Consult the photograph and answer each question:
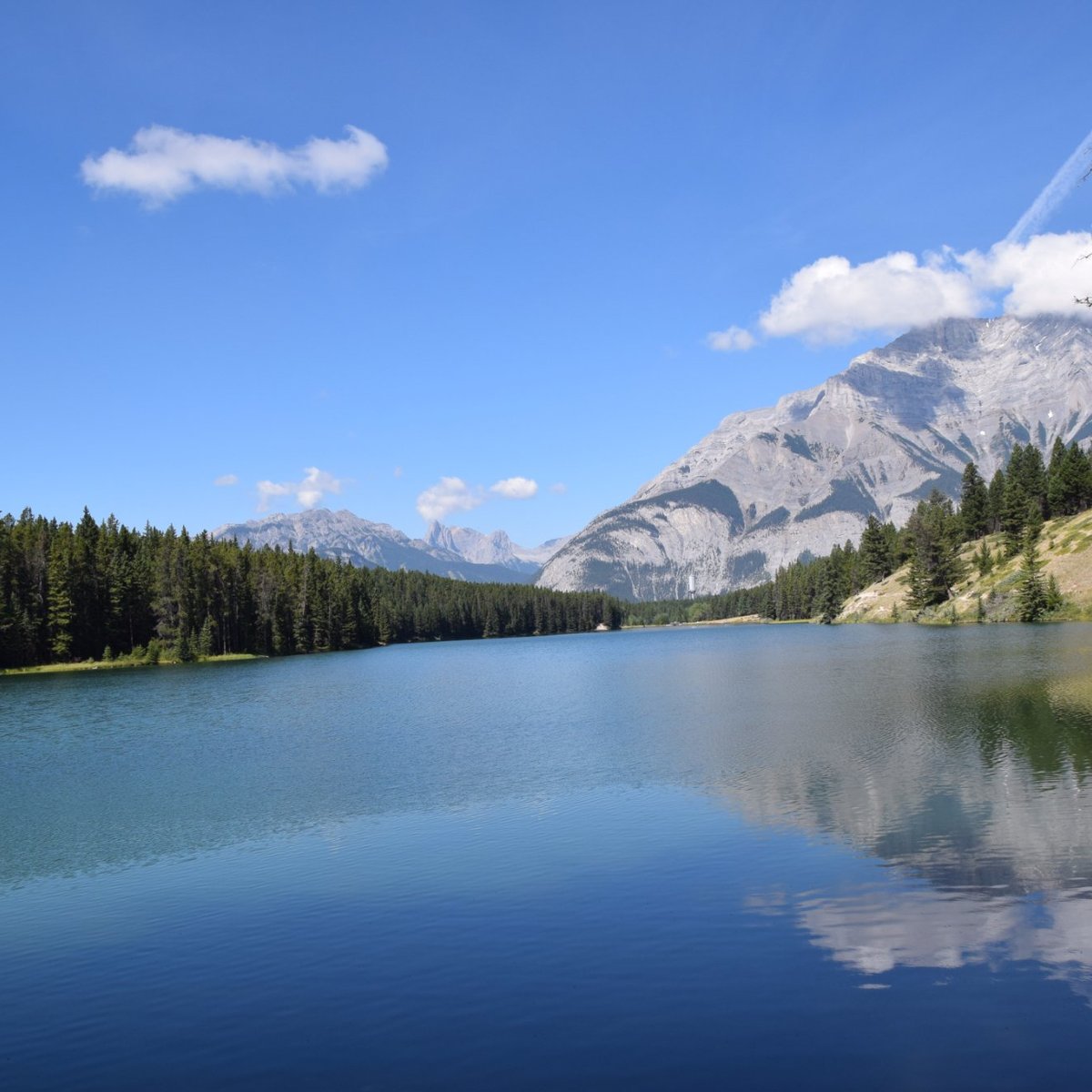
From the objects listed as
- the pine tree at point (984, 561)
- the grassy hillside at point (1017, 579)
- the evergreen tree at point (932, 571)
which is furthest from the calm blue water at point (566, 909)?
the evergreen tree at point (932, 571)

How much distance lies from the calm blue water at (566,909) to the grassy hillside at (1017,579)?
97938mm

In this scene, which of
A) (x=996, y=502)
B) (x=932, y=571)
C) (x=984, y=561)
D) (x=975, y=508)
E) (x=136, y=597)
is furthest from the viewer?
(x=975, y=508)

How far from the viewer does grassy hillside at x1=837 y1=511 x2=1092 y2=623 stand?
135 m

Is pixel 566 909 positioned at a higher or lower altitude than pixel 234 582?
lower

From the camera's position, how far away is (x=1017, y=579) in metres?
150

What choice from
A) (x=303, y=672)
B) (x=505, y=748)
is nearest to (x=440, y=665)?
(x=303, y=672)

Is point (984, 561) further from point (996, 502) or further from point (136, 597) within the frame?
point (136, 597)

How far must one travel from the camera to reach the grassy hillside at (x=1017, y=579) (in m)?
135

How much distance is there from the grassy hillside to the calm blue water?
97938mm

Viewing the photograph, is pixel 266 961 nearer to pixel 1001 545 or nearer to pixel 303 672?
pixel 303 672

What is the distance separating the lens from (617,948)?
19.0 metres

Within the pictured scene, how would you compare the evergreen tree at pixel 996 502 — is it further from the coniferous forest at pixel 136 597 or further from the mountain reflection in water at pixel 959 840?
the mountain reflection in water at pixel 959 840

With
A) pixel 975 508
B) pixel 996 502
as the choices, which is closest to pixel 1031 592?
pixel 996 502

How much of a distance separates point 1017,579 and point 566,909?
152092mm
